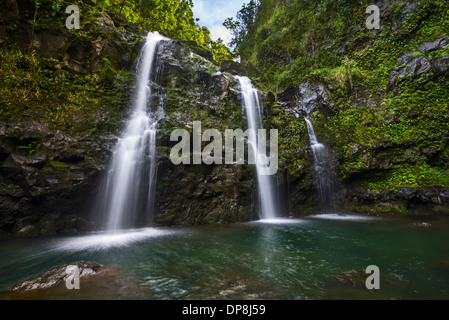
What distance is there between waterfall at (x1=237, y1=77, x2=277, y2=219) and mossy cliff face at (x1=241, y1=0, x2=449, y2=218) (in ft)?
3.52

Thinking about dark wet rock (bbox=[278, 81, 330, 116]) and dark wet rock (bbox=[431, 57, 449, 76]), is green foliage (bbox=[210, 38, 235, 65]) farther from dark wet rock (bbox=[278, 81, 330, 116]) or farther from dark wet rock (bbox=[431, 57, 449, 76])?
dark wet rock (bbox=[431, 57, 449, 76])

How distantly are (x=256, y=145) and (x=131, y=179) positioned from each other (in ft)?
19.2

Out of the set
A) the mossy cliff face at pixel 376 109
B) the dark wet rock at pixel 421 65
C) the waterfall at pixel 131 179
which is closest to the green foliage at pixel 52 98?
the waterfall at pixel 131 179

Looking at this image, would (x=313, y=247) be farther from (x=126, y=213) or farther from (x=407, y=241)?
(x=126, y=213)

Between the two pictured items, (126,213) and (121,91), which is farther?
(121,91)

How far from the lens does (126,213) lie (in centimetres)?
677

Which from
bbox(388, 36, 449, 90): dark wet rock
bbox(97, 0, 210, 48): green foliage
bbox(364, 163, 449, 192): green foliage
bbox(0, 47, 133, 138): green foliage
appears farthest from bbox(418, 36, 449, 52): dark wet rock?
bbox(97, 0, 210, 48): green foliage

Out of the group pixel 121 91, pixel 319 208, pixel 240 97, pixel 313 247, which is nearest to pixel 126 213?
pixel 121 91

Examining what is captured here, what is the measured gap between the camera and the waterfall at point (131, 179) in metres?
6.62

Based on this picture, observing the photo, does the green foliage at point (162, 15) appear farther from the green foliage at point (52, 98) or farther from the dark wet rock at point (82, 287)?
the dark wet rock at point (82, 287)

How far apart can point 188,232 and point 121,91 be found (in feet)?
21.3

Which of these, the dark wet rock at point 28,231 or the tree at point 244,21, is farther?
the tree at point 244,21

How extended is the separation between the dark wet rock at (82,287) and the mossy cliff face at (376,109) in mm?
8016

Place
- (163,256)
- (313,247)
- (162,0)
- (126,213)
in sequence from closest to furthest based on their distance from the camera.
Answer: (163,256)
(313,247)
(126,213)
(162,0)
